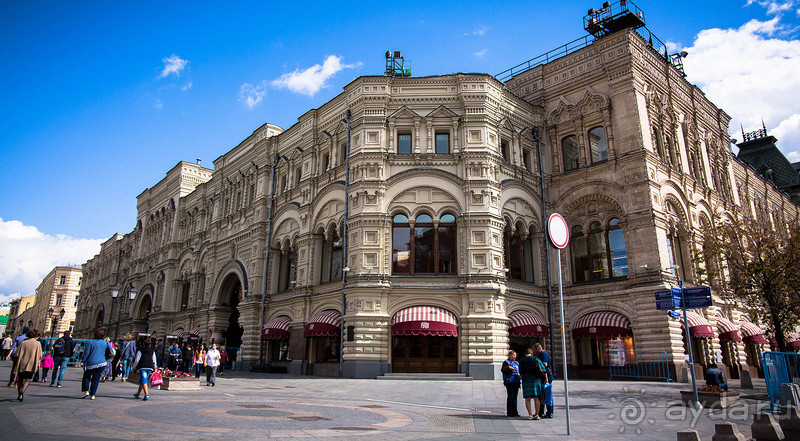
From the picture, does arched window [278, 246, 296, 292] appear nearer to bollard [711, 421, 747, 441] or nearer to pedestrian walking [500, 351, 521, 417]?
pedestrian walking [500, 351, 521, 417]

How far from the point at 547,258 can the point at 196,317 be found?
2787 cm

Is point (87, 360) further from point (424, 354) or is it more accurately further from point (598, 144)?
point (598, 144)

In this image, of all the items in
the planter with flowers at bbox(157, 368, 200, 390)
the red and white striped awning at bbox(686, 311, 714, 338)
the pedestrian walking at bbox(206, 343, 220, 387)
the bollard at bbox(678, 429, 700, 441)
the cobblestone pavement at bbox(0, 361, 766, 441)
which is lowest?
the cobblestone pavement at bbox(0, 361, 766, 441)

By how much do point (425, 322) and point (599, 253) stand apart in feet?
34.0

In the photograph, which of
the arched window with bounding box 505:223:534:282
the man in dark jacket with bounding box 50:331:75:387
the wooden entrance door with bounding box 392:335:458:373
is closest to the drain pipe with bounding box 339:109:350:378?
the wooden entrance door with bounding box 392:335:458:373

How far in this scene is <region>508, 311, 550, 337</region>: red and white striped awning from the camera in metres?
25.3

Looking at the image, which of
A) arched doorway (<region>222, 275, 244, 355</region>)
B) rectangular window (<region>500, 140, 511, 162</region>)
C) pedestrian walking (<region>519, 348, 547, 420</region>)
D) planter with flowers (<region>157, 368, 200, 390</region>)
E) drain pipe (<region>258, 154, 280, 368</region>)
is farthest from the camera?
arched doorway (<region>222, 275, 244, 355</region>)

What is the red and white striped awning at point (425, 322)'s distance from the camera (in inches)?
934

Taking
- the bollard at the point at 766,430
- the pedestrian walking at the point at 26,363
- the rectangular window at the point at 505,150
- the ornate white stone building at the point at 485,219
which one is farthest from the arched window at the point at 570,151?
the pedestrian walking at the point at 26,363

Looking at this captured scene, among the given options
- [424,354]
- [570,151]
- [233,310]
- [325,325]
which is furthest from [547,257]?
[233,310]

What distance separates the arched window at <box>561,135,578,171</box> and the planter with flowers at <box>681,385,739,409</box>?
17271 millimetres

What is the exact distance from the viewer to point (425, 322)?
2386 centimetres

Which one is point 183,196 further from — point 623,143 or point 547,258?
point 623,143

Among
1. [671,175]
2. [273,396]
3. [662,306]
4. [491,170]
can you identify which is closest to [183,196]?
[491,170]
